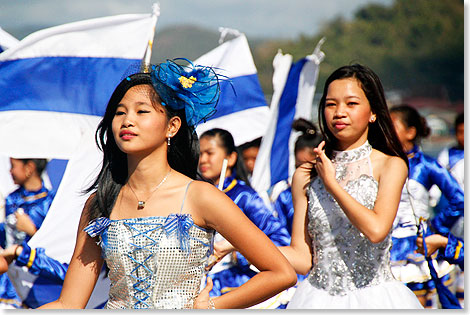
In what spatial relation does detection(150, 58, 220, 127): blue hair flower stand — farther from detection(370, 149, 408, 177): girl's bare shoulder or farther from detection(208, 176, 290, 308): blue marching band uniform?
detection(208, 176, 290, 308): blue marching band uniform

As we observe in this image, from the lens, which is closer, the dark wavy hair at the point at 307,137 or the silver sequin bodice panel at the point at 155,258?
the silver sequin bodice panel at the point at 155,258

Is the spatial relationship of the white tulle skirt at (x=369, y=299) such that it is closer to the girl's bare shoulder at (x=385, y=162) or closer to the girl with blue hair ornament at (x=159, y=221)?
the girl's bare shoulder at (x=385, y=162)

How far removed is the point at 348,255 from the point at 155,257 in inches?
46.5

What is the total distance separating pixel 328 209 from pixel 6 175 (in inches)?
143

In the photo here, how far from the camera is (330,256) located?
140 inches

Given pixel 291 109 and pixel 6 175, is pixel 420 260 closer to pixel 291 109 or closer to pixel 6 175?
pixel 291 109

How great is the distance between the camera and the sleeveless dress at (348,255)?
3.46m

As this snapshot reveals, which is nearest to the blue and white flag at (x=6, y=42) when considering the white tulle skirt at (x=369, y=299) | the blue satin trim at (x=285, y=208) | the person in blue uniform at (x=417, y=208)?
the blue satin trim at (x=285, y=208)

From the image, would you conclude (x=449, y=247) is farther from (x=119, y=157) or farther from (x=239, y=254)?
(x=119, y=157)

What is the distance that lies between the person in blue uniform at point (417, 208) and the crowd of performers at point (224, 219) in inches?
0.6

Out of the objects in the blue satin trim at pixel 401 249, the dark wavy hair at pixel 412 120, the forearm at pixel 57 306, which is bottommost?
the blue satin trim at pixel 401 249

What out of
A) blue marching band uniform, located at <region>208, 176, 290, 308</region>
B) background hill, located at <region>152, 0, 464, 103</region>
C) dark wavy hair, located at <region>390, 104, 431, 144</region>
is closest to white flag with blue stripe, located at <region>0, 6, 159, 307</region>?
blue marching band uniform, located at <region>208, 176, 290, 308</region>

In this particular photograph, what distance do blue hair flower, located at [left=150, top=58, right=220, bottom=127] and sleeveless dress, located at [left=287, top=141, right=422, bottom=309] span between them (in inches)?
35.9

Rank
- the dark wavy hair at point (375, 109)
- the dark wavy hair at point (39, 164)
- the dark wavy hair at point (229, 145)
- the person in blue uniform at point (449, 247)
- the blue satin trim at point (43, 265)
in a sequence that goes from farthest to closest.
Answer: the dark wavy hair at point (39, 164) → the dark wavy hair at point (229, 145) → the blue satin trim at point (43, 265) → the person in blue uniform at point (449, 247) → the dark wavy hair at point (375, 109)
